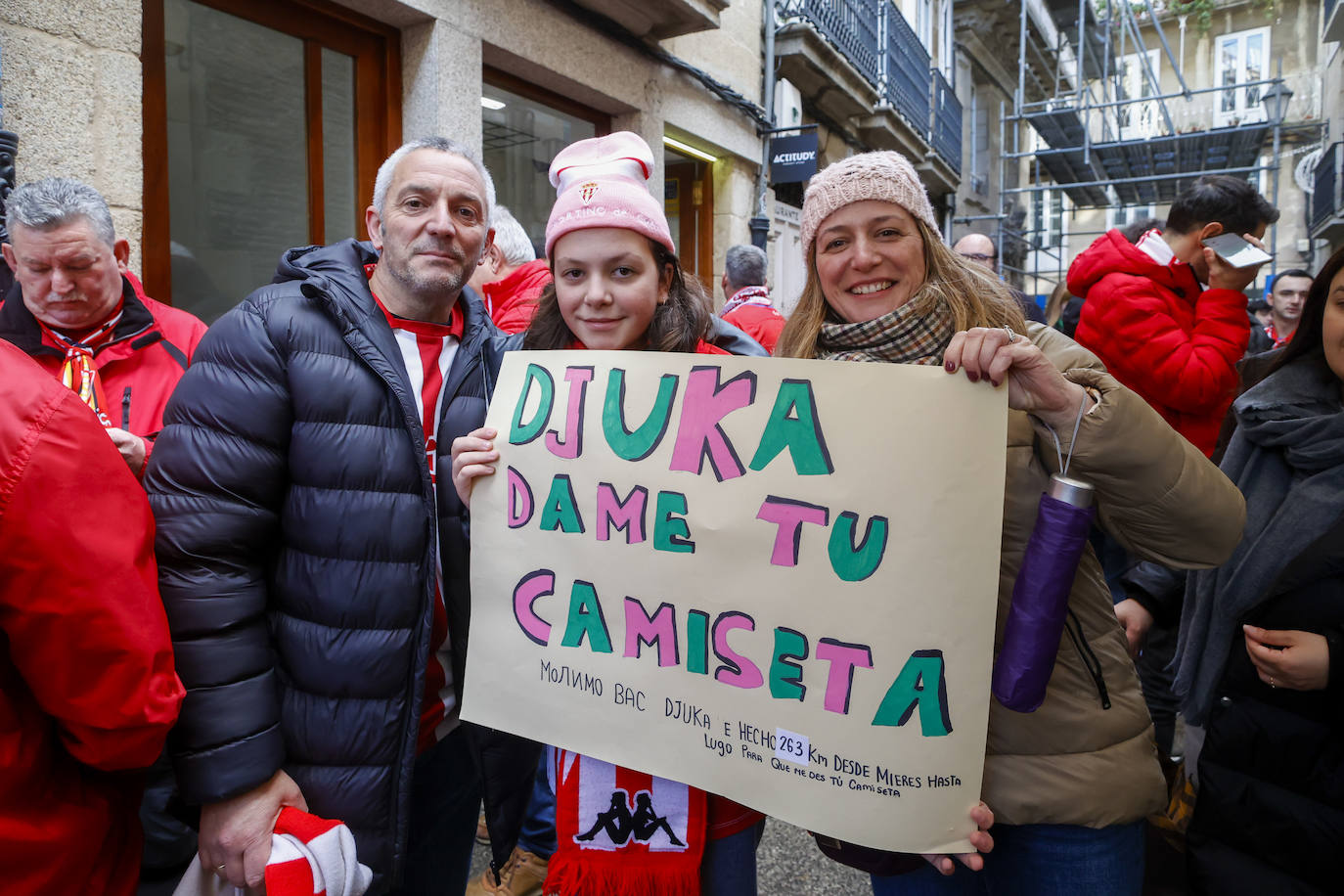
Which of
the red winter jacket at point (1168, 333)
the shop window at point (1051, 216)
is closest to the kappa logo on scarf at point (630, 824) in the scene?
the red winter jacket at point (1168, 333)

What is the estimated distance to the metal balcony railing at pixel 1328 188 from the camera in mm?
10695

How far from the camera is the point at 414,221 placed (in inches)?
62.1

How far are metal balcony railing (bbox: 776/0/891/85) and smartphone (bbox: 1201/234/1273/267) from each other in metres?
6.61

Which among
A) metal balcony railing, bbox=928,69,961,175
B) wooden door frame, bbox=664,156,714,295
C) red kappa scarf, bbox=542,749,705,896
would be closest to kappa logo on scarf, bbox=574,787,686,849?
red kappa scarf, bbox=542,749,705,896

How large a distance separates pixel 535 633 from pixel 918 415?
75cm

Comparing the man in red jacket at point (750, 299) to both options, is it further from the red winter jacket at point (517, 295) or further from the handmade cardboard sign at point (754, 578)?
the handmade cardboard sign at point (754, 578)

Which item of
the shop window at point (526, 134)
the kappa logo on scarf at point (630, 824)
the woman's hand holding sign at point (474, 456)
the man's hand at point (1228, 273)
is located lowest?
the kappa logo on scarf at point (630, 824)

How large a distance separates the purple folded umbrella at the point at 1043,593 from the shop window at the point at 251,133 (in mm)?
3705

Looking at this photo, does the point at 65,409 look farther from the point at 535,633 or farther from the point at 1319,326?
the point at 1319,326

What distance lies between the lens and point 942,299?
1321 millimetres

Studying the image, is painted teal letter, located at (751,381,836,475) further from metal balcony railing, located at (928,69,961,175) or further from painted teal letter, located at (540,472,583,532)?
metal balcony railing, located at (928,69,961,175)

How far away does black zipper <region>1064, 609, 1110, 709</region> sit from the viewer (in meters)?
1.19

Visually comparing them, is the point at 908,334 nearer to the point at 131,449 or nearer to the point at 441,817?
the point at 441,817

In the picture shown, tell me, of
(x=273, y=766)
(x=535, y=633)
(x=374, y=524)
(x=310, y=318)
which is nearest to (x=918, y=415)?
(x=535, y=633)
